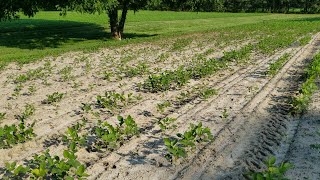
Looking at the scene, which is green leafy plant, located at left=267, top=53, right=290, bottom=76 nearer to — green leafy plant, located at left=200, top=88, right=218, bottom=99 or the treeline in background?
green leafy plant, located at left=200, top=88, right=218, bottom=99

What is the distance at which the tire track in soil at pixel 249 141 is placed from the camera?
5.76 metres

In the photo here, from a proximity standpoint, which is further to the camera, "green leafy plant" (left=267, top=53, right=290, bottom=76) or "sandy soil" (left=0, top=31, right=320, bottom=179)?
"green leafy plant" (left=267, top=53, right=290, bottom=76)

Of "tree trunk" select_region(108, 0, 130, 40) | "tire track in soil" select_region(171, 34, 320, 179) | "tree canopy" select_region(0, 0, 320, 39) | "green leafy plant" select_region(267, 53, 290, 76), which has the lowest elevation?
"tire track in soil" select_region(171, 34, 320, 179)

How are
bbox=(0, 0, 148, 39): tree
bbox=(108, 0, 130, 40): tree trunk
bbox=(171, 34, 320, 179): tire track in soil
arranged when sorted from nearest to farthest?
bbox=(171, 34, 320, 179): tire track in soil, bbox=(0, 0, 148, 39): tree, bbox=(108, 0, 130, 40): tree trunk

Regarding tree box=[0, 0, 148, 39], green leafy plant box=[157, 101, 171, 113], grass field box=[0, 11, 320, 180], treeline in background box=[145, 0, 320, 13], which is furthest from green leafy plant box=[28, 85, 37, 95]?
treeline in background box=[145, 0, 320, 13]

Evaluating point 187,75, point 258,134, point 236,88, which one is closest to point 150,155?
point 258,134

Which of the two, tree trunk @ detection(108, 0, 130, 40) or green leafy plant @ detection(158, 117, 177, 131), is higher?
tree trunk @ detection(108, 0, 130, 40)

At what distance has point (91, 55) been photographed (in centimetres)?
1816

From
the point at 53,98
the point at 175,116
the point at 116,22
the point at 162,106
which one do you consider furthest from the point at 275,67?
the point at 116,22

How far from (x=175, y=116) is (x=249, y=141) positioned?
6.64 feet

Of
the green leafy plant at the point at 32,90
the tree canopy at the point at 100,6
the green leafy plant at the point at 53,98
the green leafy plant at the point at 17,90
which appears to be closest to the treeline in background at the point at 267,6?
the tree canopy at the point at 100,6

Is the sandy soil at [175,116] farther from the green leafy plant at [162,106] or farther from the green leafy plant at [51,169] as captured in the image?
the green leafy plant at [51,169]

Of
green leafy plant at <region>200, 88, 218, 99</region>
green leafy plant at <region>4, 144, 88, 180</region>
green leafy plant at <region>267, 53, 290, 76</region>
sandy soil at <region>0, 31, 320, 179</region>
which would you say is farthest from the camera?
green leafy plant at <region>267, 53, 290, 76</region>

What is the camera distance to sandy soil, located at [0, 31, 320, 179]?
5.95 meters
